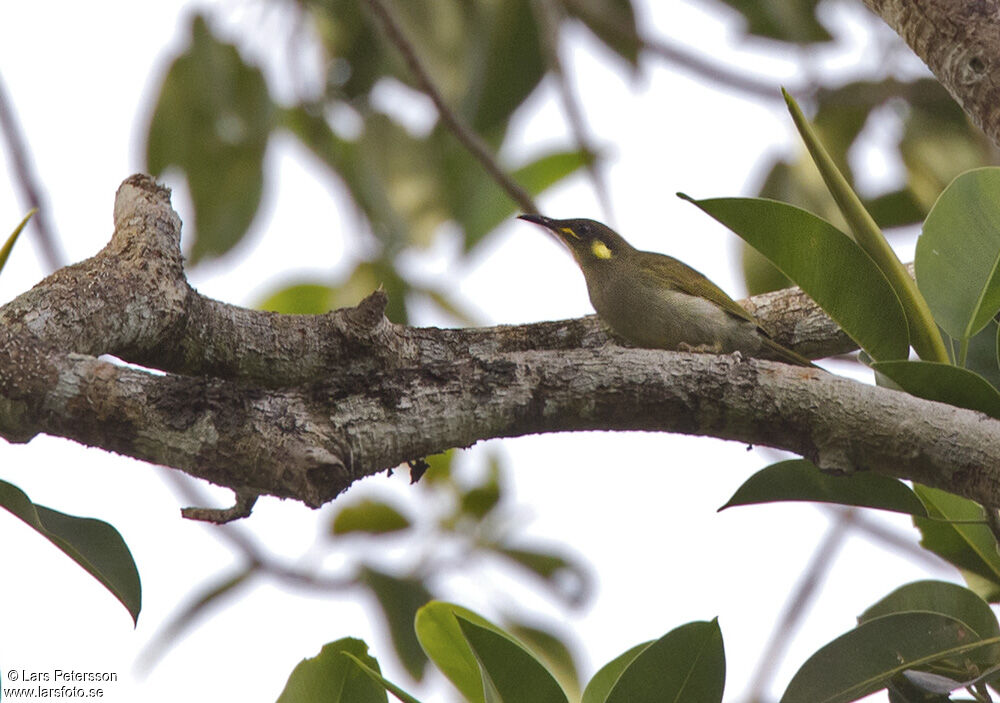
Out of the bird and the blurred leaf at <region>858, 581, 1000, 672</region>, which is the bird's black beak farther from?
the blurred leaf at <region>858, 581, 1000, 672</region>

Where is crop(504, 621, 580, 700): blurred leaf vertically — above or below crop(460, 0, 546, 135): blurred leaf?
below

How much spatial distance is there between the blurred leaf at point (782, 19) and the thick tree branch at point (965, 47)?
2.49m

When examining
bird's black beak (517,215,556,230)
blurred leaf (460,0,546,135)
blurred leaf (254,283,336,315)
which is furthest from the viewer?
blurred leaf (254,283,336,315)

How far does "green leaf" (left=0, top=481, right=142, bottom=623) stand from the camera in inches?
68.8

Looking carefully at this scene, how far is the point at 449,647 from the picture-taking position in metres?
2.24

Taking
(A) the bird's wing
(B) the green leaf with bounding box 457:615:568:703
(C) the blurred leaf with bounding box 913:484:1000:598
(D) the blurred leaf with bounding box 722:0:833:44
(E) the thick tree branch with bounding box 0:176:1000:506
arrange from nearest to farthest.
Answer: (E) the thick tree branch with bounding box 0:176:1000:506, (B) the green leaf with bounding box 457:615:568:703, (C) the blurred leaf with bounding box 913:484:1000:598, (A) the bird's wing, (D) the blurred leaf with bounding box 722:0:833:44

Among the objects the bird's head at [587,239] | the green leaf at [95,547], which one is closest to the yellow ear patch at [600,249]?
the bird's head at [587,239]

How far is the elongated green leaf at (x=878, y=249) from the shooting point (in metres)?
2.06

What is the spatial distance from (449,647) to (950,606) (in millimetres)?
1064

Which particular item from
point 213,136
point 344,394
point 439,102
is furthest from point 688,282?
point 213,136

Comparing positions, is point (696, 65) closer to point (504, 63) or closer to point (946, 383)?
point (504, 63)

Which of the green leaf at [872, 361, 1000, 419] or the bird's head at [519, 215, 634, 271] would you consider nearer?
the green leaf at [872, 361, 1000, 419]

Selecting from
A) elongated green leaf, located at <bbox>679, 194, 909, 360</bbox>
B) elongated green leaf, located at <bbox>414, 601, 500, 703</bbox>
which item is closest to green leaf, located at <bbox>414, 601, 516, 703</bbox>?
elongated green leaf, located at <bbox>414, 601, 500, 703</bbox>

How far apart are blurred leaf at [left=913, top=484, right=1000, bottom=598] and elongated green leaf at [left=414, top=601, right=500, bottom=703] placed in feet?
A: 3.46
